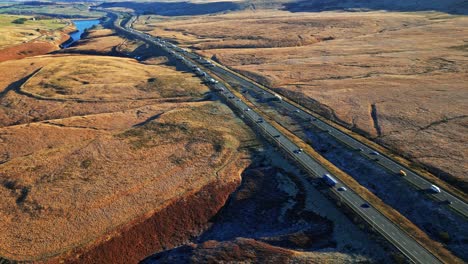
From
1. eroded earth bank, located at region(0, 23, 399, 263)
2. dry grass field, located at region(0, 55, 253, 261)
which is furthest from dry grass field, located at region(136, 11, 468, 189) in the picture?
dry grass field, located at region(0, 55, 253, 261)

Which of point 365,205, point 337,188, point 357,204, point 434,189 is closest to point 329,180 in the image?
point 337,188

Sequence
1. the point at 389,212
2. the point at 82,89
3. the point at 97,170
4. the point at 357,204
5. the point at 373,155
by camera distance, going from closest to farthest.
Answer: the point at 389,212, the point at 357,204, the point at 97,170, the point at 373,155, the point at 82,89

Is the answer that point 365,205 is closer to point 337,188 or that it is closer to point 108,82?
point 337,188

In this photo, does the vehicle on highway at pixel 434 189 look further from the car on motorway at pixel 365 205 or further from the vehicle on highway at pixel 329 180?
the vehicle on highway at pixel 329 180

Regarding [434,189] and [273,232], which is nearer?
[273,232]

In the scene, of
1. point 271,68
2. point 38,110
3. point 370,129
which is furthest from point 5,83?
point 370,129
